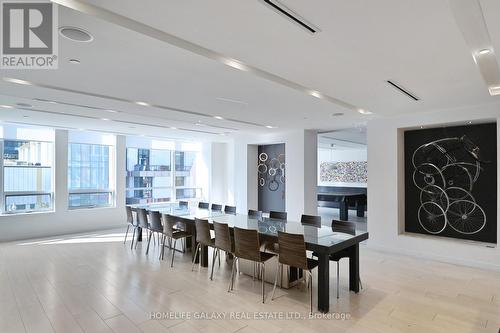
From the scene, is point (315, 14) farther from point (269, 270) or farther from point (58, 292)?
point (58, 292)

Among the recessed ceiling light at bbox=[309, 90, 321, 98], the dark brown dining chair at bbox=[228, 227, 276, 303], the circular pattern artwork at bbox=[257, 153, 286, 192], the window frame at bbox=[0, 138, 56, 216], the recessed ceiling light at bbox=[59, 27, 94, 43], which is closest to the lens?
the recessed ceiling light at bbox=[59, 27, 94, 43]

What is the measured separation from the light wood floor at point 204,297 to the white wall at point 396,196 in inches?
12.1

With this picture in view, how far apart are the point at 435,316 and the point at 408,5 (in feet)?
10.7

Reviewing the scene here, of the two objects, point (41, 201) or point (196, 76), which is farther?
point (41, 201)

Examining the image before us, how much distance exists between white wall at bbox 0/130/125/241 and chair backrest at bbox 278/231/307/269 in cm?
681

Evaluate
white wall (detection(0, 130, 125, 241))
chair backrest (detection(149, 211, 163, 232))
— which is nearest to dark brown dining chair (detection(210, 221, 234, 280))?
chair backrest (detection(149, 211, 163, 232))

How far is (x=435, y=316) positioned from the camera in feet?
10.8

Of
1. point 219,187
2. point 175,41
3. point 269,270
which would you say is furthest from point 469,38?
point 219,187

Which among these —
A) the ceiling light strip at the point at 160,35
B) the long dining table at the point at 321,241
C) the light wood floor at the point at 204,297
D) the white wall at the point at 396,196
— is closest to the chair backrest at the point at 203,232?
the long dining table at the point at 321,241

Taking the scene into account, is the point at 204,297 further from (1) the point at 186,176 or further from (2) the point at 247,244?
(1) the point at 186,176

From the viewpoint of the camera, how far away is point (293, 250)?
350 centimetres

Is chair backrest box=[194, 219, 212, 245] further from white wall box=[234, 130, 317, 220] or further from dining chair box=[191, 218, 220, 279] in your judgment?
white wall box=[234, 130, 317, 220]

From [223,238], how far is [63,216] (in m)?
5.84

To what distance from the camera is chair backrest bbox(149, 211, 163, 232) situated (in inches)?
221
